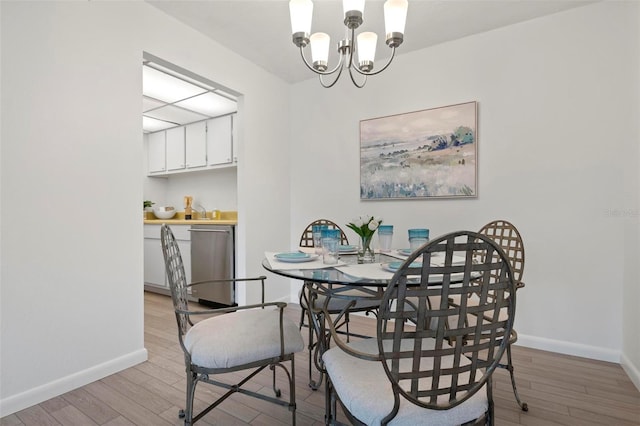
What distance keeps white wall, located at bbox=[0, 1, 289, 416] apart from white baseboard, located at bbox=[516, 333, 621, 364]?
9.32 ft

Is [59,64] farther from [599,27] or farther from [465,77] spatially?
[599,27]

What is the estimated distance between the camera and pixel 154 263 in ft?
13.3

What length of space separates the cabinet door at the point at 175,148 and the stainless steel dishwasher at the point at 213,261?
50.9 inches

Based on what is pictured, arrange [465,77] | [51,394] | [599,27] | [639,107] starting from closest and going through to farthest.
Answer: [51,394]
[639,107]
[599,27]
[465,77]

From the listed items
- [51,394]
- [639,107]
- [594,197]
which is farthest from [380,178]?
[51,394]

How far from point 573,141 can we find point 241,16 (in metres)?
2.62

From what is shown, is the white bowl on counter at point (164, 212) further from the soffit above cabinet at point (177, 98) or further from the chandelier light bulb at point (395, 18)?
the chandelier light bulb at point (395, 18)

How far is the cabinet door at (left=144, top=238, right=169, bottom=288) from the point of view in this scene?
3.96m

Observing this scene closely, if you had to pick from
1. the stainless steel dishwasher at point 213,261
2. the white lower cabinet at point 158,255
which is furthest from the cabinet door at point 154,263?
the stainless steel dishwasher at point 213,261

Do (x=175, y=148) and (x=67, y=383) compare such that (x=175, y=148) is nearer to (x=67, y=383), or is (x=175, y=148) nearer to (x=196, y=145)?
(x=196, y=145)

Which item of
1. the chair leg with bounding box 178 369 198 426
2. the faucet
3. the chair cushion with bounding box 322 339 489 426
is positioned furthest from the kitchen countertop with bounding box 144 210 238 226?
the chair cushion with bounding box 322 339 489 426

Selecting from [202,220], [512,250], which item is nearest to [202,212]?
[202,220]

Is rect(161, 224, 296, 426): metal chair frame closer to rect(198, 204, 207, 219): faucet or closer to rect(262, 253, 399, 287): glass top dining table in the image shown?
rect(262, 253, 399, 287): glass top dining table

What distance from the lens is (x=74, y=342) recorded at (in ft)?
6.23
